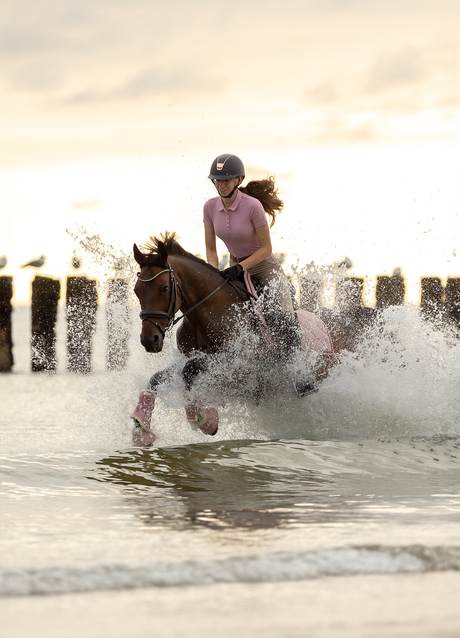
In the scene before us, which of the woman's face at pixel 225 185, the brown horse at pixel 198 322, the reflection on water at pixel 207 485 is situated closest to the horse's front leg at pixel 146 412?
the brown horse at pixel 198 322

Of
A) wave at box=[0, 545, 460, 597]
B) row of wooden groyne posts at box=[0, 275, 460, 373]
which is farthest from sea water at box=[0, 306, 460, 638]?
row of wooden groyne posts at box=[0, 275, 460, 373]

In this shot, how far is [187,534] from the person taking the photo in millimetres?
5074

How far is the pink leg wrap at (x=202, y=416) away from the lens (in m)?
7.92

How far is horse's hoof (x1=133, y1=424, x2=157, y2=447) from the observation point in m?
7.94

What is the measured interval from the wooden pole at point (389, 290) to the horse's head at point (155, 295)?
12.0 m

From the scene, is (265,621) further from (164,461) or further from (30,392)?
(30,392)

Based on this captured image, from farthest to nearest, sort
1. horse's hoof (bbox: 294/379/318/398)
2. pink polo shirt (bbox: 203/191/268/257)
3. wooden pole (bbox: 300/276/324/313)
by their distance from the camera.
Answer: wooden pole (bbox: 300/276/324/313) → horse's hoof (bbox: 294/379/318/398) → pink polo shirt (bbox: 203/191/268/257)

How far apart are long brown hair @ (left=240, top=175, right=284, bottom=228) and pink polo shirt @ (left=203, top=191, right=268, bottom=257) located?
0.38 m

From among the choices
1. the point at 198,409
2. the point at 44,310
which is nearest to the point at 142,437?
the point at 198,409

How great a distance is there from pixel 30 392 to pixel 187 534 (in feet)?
35.3

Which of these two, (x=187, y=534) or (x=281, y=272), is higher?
(x=281, y=272)

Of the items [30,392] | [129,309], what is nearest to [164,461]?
[129,309]

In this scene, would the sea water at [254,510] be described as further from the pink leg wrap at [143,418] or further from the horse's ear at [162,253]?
the horse's ear at [162,253]

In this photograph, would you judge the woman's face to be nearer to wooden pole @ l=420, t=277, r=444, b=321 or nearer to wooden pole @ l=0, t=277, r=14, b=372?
wooden pole @ l=0, t=277, r=14, b=372
